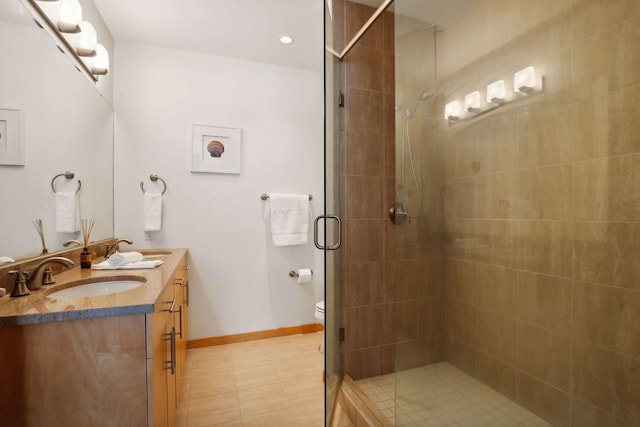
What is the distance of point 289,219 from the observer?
2.76 meters

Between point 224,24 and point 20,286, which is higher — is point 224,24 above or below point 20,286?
above

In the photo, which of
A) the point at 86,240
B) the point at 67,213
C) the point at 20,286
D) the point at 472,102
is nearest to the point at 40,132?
the point at 67,213

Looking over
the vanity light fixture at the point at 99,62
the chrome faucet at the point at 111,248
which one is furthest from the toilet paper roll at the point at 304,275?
the vanity light fixture at the point at 99,62

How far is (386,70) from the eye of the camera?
1.97 m

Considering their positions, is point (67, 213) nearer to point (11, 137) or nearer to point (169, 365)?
point (11, 137)

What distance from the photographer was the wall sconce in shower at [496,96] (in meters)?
1.19

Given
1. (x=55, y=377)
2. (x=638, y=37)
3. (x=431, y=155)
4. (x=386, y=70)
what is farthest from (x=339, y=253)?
(x=638, y=37)

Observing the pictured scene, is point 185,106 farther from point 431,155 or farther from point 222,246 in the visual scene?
Answer: point 431,155

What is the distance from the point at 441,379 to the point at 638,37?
4.82ft

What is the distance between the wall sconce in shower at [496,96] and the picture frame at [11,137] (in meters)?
1.83

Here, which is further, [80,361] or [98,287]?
[98,287]

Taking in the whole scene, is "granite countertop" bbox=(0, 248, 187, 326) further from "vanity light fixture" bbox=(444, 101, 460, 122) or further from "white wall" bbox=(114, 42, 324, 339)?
"vanity light fixture" bbox=(444, 101, 460, 122)

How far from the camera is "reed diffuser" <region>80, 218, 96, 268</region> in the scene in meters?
1.62

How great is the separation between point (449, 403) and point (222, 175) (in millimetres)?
2253
